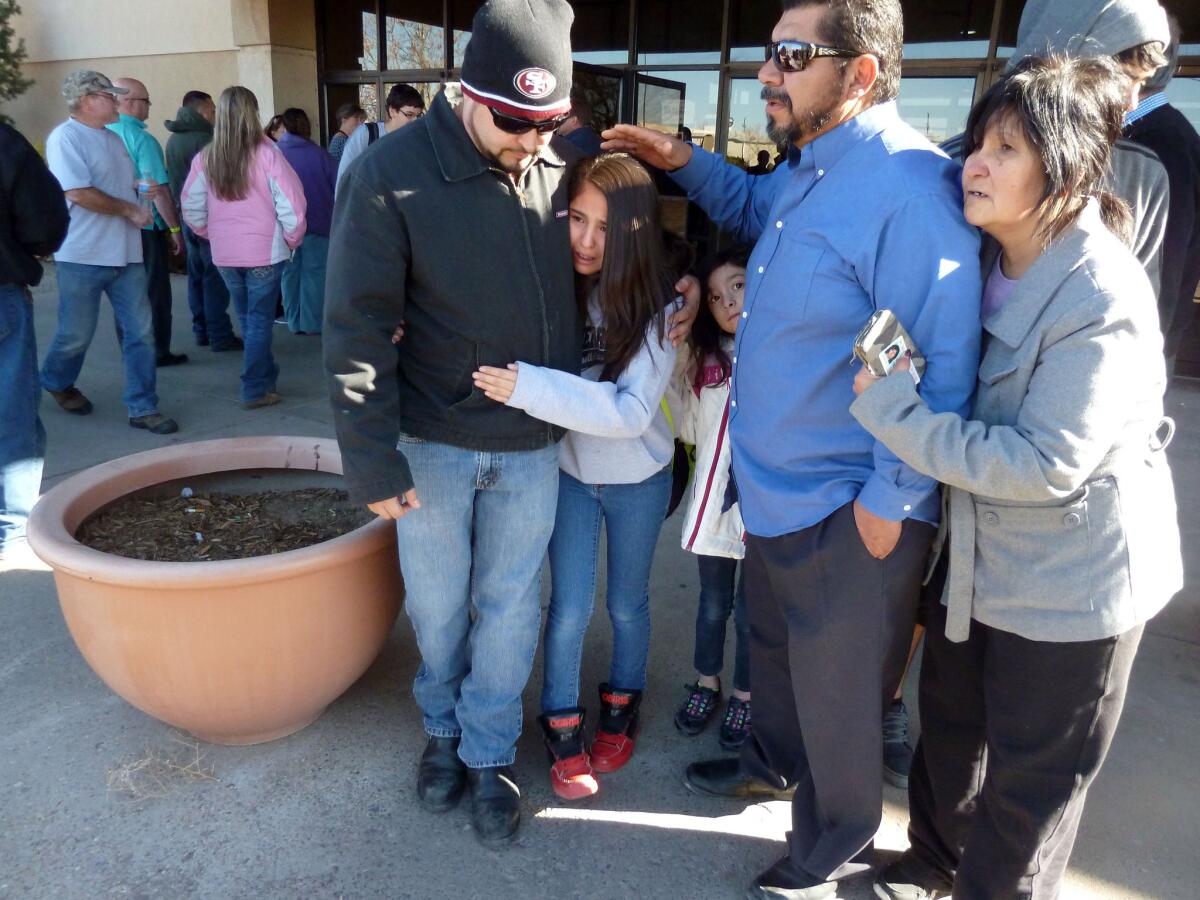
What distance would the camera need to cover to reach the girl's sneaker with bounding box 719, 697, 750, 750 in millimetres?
2650

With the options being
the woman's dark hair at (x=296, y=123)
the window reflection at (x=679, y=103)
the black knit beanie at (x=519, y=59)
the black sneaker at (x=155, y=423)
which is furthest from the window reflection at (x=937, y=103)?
the black knit beanie at (x=519, y=59)

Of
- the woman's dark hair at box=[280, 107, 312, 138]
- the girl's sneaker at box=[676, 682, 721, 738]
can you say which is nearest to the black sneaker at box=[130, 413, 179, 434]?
the woman's dark hair at box=[280, 107, 312, 138]

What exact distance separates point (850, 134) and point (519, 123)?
0.66m

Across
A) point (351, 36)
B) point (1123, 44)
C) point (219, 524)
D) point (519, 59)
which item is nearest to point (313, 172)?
point (351, 36)

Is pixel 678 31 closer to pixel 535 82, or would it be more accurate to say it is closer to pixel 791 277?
pixel 535 82

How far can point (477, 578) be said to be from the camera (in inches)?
91.0

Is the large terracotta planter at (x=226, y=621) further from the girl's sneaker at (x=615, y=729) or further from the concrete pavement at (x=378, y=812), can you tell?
the girl's sneaker at (x=615, y=729)

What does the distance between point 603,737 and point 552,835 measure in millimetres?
353

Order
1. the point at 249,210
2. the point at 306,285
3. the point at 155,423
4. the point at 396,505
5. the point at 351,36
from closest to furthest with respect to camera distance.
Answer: the point at 396,505 < the point at 155,423 < the point at 249,210 < the point at 306,285 < the point at 351,36

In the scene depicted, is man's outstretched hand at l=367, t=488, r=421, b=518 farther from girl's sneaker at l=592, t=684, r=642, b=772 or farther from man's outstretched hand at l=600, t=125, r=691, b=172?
man's outstretched hand at l=600, t=125, r=691, b=172

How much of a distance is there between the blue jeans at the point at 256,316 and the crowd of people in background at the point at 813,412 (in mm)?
3425

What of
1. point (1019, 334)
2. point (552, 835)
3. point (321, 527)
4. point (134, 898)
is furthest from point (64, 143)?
point (1019, 334)

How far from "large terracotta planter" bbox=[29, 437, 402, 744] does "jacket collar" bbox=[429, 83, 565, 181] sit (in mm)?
1004

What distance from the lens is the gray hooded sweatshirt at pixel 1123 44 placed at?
1.78 metres
